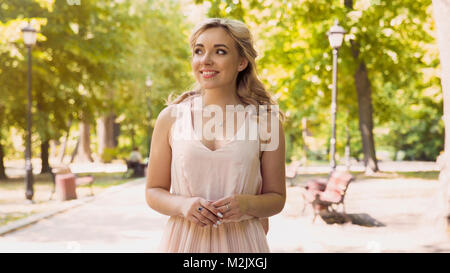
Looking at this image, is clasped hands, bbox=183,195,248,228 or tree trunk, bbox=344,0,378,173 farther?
tree trunk, bbox=344,0,378,173

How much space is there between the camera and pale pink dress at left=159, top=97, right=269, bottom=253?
2291 millimetres

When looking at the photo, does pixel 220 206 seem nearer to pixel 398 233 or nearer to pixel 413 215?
pixel 398 233

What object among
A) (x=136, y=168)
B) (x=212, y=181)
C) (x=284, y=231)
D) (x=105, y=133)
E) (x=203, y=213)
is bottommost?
(x=136, y=168)

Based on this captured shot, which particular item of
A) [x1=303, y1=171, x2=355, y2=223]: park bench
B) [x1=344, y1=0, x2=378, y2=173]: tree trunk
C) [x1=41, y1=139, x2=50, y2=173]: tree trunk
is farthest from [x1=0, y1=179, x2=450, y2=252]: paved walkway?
[x1=41, y1=139, x2=50, y2=173]: tree trunk

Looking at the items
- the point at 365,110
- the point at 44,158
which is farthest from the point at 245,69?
the point at 44,158

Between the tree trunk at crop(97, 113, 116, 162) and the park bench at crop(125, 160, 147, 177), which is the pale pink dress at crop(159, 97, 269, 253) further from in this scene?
the tree trunk at crop(97, 113, 116, 162)

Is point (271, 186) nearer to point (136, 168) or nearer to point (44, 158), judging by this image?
point (136, 168)

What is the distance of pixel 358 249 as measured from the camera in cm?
837

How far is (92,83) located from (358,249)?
72.0ft

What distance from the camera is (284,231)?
1016 centimetres

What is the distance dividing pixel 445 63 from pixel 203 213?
26.4 ft

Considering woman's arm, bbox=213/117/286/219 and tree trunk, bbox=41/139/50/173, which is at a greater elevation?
woman's arm, bbox=213/117/286/219

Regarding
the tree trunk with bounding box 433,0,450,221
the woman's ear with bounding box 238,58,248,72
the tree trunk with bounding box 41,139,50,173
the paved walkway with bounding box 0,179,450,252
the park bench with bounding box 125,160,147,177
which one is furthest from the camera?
the tree trunk with bounding box 41,139,50,173
